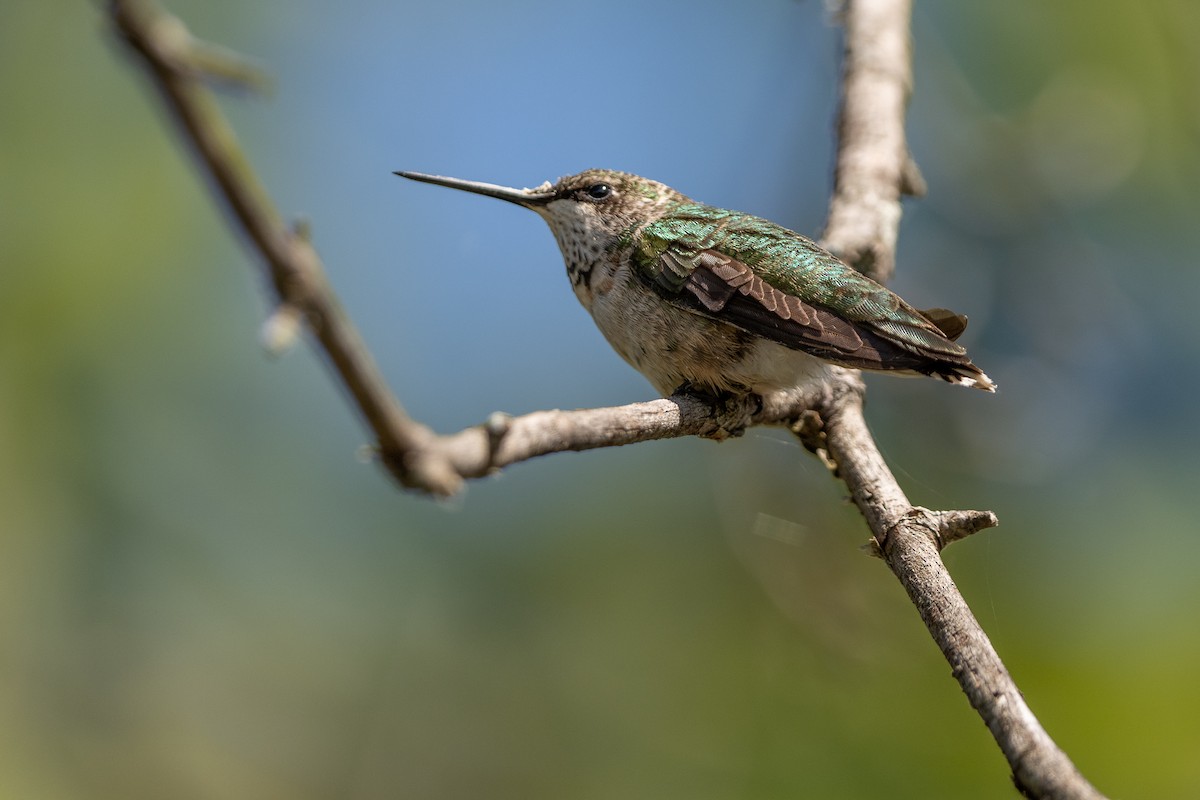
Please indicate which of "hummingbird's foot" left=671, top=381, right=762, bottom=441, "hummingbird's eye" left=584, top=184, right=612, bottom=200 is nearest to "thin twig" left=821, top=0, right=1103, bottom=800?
"hummingbird's foot" left=671, top=381, right=762, bottom=441

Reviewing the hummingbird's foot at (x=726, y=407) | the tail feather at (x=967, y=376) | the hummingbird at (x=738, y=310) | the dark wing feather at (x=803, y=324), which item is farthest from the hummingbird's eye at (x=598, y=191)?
the tail feather at (x=967, y=376)

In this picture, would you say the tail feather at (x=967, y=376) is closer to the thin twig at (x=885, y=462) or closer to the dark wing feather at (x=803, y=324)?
the dark wing feather at (x=803, y=324)

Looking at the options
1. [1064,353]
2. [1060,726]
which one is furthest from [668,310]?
[1064,353]

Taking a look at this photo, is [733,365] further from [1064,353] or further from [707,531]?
[1064,353]

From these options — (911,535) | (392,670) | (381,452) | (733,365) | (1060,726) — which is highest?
(381,452)

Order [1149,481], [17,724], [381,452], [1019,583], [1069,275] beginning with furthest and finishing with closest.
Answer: [1069,275] < [1149,481] < [1019,583] < [17,724] < [381,452]

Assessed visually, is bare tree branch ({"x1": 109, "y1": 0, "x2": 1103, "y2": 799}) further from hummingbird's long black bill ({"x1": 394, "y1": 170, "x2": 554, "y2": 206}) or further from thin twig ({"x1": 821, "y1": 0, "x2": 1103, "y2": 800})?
hummingbird's long black bill ({"x1": 394, "y1": 170, "x2": 554, "y2": 206})

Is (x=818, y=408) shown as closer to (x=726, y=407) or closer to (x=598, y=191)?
(x=726, y=407)

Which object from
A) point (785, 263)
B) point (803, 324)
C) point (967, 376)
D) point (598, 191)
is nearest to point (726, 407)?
point (803, 324)
